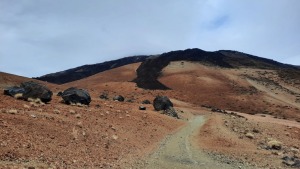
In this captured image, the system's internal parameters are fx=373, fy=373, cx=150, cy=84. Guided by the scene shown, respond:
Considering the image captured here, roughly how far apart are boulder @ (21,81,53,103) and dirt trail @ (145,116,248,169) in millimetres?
11368

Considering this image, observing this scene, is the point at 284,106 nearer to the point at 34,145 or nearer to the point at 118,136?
the point at 118,136

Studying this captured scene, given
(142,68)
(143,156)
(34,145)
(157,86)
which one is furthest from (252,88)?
(34,145)

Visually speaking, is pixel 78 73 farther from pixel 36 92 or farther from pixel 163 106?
pixel 36 92

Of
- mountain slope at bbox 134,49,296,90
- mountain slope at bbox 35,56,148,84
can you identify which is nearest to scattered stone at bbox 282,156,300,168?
mountain slope at bbox 134,49,296,90

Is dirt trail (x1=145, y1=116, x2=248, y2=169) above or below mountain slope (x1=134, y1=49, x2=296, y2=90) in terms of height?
below

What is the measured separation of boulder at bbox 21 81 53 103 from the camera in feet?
105

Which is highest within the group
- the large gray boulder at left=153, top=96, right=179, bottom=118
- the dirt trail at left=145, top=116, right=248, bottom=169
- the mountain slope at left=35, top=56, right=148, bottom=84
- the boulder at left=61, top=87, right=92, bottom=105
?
the mountain slope at left=35, top=56, right=148, bottom=84

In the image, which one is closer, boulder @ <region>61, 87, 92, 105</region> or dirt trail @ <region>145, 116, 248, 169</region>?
dirt trail @ <region>145, 116, 248, 169</region>

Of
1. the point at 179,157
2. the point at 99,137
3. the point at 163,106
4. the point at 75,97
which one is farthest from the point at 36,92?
the point at 163,106

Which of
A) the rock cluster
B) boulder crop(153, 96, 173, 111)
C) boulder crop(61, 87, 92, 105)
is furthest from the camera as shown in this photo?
boulder crop(153, 96, 173, 111)

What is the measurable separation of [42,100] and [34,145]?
48.9 ft

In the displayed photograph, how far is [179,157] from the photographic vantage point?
23.3 metres

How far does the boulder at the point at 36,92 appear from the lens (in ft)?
105

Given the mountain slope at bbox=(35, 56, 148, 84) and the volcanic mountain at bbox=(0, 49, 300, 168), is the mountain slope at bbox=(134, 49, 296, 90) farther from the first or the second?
the volcanic mountain at bbox=(0, 49, 300, 168)
